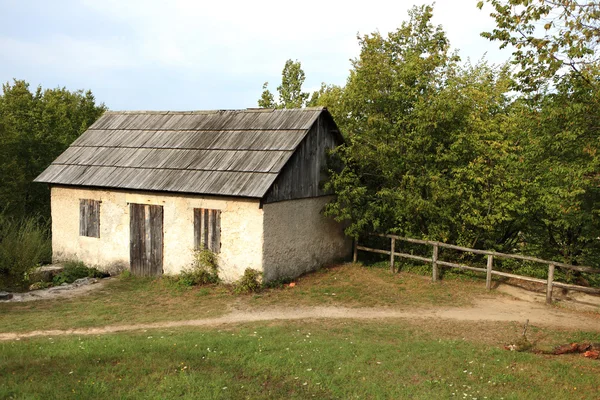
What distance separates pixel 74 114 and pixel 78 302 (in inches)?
832

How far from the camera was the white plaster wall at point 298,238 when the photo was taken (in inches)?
556

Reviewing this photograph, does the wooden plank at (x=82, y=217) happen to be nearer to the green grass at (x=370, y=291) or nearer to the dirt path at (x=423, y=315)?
the dirt path at (x=423, y=315)

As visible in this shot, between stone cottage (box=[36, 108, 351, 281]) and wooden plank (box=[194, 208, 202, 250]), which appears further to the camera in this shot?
wooden plank (box=[194, 208, 202, 250])

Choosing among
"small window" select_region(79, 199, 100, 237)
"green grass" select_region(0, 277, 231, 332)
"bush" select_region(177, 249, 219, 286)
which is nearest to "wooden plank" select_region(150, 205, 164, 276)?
"green grass" select_region(0, 277, 231, 332)

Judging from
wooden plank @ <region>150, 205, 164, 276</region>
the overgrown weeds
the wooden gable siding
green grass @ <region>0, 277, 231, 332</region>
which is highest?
the wooden gable siding

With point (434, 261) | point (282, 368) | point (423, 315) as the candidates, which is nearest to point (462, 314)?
point (423, 315)

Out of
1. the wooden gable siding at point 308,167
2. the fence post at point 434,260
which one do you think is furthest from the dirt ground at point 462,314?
the wooden gable siding at point 308,167

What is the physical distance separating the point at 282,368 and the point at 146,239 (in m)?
9.21

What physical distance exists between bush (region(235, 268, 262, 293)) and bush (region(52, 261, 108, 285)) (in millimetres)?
5440

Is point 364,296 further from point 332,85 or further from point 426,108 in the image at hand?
point 332,85

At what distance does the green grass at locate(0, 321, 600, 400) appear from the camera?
274 inches

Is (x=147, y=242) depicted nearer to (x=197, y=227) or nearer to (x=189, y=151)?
(x=197, y=227)

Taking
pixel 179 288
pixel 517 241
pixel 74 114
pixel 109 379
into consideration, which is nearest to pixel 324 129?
pixel 179 288

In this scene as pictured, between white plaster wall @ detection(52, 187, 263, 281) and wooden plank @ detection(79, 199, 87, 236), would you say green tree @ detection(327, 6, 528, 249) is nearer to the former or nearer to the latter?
white plaster wall @ detection(52, 187, 263, 281)
